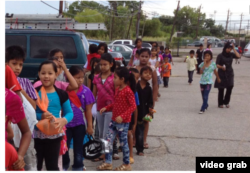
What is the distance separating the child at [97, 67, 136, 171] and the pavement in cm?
54

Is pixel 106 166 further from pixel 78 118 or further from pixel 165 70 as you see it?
pixel 165 70

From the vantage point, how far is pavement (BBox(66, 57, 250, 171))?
5.71 m

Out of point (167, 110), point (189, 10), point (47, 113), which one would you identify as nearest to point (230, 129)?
point (167, 110)

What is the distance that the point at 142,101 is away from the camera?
5922 millimetres

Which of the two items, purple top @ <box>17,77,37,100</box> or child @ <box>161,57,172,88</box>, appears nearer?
purple top @ <box>17,77,37,100</box>

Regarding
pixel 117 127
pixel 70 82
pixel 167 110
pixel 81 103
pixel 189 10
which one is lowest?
pixel 167 110

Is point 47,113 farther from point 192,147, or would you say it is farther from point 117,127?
point 192,147

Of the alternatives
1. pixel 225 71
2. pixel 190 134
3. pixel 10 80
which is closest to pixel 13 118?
pixel 10 80

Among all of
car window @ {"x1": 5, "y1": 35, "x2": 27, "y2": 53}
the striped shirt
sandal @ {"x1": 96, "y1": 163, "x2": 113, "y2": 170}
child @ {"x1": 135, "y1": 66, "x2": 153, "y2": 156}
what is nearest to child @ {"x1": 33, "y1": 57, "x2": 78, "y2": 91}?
the striped shirt

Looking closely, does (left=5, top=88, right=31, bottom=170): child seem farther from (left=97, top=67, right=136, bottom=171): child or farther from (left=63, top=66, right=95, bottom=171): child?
(left=97, top=67, right=136, bottom=171): child

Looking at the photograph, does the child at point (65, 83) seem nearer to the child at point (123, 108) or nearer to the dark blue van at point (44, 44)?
the child at point (123, 108)

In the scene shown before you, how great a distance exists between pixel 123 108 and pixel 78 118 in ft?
2.22

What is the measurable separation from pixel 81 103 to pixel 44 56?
426cm

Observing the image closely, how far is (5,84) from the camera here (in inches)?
101
